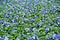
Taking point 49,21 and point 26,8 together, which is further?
point 26,8

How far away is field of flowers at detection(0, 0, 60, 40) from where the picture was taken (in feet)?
12.9

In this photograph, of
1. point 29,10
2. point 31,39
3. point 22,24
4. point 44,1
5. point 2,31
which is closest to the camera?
point 31,39

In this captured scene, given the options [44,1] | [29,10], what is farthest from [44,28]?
[44,1]

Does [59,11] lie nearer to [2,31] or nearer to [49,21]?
[49,21]

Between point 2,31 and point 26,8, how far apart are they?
1908 mm

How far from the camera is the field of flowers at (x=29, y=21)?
393cm

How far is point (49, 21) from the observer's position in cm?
464

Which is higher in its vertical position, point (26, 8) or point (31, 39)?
point (26, 8)

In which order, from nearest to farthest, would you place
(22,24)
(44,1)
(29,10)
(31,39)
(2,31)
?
(31,39) < (2,31) < (22,24) < (29,10) < (44,1)

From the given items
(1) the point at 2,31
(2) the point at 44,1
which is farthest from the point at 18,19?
(2) the point at 44,1

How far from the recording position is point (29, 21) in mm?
4680

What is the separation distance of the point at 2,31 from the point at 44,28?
994 mm

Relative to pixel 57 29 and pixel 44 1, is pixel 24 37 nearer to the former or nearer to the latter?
pixel 57 29

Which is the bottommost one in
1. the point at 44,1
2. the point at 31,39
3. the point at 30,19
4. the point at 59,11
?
the point at 31,39
